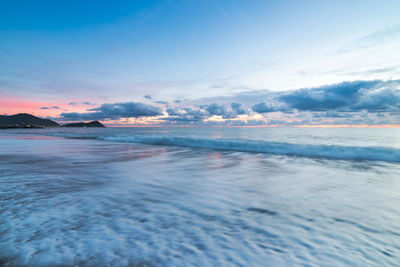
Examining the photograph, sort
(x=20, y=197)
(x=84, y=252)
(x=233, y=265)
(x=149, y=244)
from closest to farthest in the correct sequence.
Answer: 1. (x=233, y=265)
2. (x=84, y=252)
3. (x=149, y=244)
4. (x=20, y=197)

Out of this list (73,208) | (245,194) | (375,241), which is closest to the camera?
(375,241)

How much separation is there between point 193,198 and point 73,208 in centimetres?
215

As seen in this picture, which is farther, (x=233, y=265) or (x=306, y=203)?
(x=306, y=203)

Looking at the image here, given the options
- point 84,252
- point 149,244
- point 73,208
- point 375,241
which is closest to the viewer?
point 84,252

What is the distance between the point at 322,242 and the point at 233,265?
127 cm

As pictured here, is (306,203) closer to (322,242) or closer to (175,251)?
(322,242)

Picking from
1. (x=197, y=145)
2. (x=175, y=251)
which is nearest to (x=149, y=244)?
(x=175, y=251)

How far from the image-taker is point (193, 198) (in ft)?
13.9

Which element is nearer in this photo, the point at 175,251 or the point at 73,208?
the point at 175,251

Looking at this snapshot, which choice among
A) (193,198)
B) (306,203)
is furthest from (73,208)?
(306,203)

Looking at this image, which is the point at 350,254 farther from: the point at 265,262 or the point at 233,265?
the point at 233,265

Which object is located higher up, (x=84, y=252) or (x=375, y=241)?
(x=84, y=252)

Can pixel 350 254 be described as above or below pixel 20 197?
below

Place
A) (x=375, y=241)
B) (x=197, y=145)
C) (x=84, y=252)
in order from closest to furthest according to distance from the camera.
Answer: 1. (x=84, y=252)
2. (x=375, y=241)
3. (x=197, y=145)
